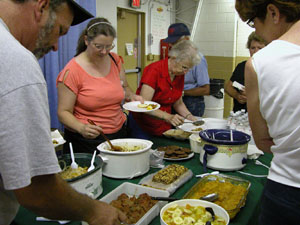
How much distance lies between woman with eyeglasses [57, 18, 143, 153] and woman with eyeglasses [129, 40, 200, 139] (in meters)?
0.28

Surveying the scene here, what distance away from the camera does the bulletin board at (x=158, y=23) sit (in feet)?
17.8

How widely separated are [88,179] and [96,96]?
0.85 m

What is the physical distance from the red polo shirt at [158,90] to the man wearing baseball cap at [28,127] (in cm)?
145

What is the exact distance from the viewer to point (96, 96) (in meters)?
1.93

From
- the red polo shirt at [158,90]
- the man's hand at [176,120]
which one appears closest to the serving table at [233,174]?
the man's hand at [176,120]

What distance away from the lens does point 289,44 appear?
3.00 ft

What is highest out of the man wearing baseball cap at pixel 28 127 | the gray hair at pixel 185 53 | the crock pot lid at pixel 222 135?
the gray hair at pixel 185 53

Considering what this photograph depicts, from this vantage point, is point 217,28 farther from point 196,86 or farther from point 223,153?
point 223,153

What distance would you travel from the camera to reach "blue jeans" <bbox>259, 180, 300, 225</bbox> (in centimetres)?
97

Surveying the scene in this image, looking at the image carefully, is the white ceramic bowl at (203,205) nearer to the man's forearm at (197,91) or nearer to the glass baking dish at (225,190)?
→ the glass baking dish at (225,190)

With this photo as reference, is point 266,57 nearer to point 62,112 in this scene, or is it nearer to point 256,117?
point 256,117

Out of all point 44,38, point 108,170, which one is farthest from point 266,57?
point 108,170

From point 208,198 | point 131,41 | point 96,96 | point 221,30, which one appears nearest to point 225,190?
point 208,198

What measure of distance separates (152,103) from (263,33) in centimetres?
123
